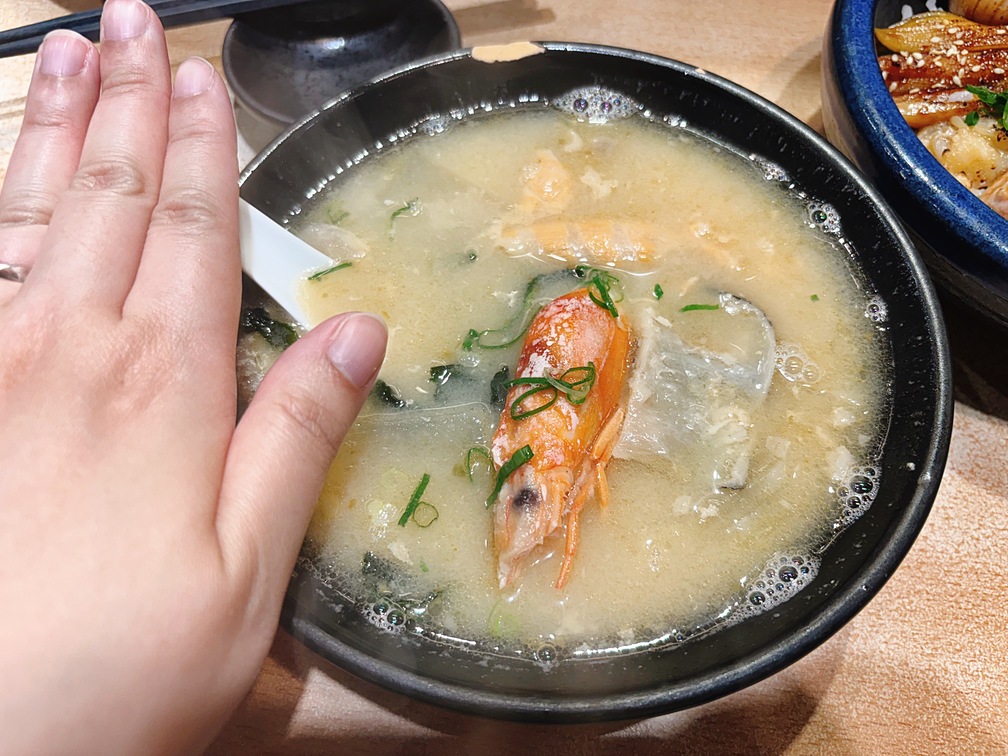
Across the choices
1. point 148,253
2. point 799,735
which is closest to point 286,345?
point 148,253

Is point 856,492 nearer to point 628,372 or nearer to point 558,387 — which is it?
point 628,372

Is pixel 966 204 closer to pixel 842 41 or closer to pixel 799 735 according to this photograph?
pixel 842 41

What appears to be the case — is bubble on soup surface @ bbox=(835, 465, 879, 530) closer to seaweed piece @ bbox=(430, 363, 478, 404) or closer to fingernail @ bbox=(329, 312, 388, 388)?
seaweed piece @ bbox=(430, 363, 478, 404)

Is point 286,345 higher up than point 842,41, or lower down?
lower down

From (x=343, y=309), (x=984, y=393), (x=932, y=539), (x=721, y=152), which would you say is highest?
(x=721, y=152)

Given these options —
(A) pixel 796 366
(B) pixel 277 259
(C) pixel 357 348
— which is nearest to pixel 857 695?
(A) pixel 796 366

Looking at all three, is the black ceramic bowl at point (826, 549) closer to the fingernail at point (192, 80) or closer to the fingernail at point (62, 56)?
the fingernail at point (192, 80)
